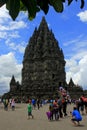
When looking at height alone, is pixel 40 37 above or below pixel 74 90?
above

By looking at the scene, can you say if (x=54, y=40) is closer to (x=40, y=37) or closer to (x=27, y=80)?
(x=40, y=37)

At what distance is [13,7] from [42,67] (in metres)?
72.5

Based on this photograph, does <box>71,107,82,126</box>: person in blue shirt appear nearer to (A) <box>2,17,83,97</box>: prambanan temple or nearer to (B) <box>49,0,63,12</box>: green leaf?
(B) <box>49,0,63,12</box>: green leaf

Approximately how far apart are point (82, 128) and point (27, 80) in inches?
2360

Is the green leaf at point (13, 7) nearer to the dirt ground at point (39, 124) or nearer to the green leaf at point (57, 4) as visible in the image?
the green leaf at point (57, 4)

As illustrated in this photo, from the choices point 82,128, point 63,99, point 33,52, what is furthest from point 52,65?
point 82,128

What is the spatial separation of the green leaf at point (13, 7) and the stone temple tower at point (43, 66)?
2559 inches

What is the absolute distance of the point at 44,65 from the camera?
7406 centimetres

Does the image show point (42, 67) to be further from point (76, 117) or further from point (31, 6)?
point (31, 6)

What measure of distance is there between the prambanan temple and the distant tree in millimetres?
64738

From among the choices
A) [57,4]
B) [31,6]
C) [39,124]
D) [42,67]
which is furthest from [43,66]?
[31,6]

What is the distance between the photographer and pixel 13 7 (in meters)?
2.17

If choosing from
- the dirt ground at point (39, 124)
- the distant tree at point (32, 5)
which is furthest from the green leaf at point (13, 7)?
the dirt ground at point (39, 124)

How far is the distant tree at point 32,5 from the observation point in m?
2.16
